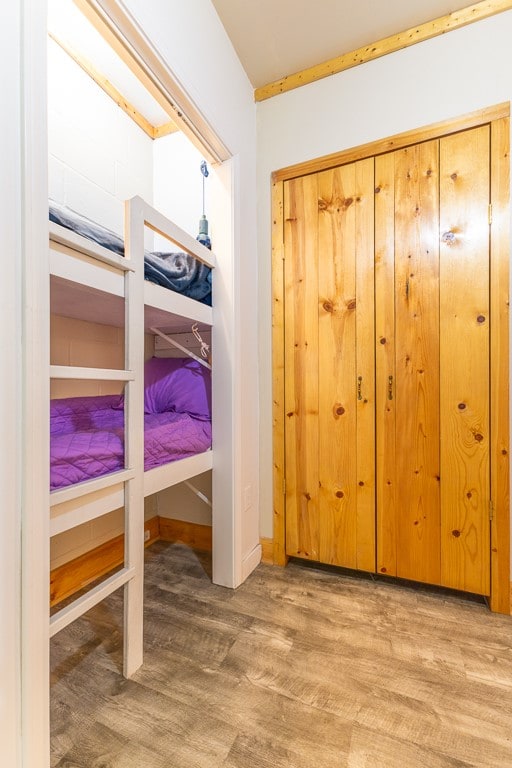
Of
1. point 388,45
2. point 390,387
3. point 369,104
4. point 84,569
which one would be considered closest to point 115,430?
point 84,569

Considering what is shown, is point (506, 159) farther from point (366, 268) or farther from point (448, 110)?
point (366, 268)

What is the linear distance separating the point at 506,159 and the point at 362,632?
6.39ft

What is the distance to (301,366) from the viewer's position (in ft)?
5.69

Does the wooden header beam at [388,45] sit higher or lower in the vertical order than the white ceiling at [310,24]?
lower

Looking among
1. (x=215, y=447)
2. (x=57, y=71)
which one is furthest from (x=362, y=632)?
(x=57, y=71)

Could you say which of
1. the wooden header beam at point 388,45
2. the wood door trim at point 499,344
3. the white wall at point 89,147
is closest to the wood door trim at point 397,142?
the wood door trim at point 499,344

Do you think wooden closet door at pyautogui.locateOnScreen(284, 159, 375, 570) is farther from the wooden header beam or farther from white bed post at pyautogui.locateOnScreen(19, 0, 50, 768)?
white bed post at pyautogui.locateOnScreen(19, 0, 50, 768)

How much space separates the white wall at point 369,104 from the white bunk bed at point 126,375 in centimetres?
59

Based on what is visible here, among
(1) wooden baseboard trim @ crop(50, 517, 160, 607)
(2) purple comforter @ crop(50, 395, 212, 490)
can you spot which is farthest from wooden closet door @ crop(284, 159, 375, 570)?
(1) wooden baseboard trim @ crop(50, 517, 160, 607)

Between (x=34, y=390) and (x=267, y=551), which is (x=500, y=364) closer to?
(x=267, y=551)

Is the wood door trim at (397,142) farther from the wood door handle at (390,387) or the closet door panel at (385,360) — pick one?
the wood door handle at (390,387)

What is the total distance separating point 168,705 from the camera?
96cm

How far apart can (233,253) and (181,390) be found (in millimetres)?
723

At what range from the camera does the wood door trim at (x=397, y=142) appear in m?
1.40
